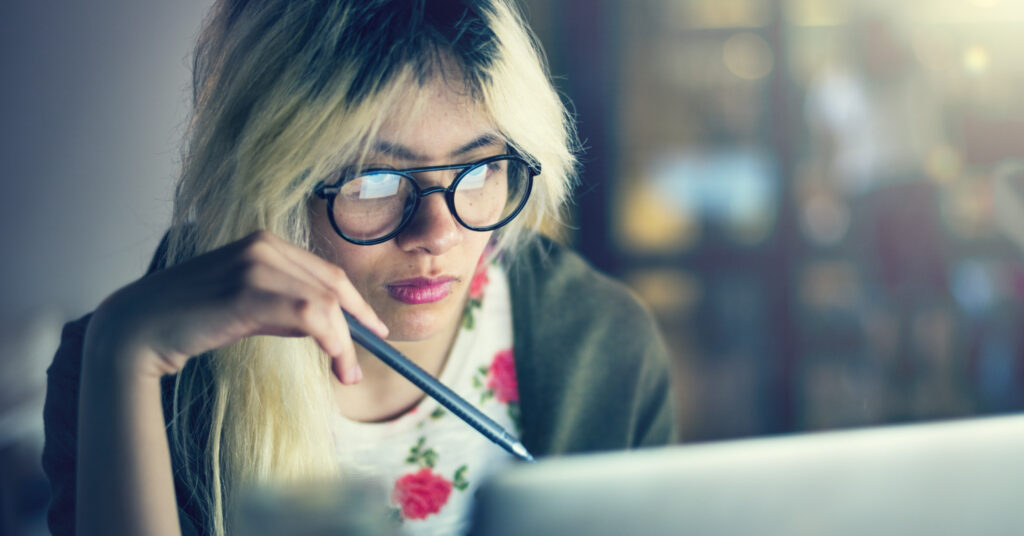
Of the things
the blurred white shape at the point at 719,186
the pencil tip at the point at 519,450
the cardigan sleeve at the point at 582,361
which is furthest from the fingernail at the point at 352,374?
the blurred white shape at the point at 719,186

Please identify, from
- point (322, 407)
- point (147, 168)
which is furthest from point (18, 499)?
point (322, 407)

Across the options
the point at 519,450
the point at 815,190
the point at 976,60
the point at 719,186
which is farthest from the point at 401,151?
the point at 976,60

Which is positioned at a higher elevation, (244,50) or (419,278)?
(244,50)

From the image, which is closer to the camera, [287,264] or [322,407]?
[287,264]

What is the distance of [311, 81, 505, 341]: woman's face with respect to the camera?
2.45 ft

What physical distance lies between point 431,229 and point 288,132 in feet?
0.58

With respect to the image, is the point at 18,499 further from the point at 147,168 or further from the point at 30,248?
the point at 147,168

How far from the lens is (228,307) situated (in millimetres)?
582

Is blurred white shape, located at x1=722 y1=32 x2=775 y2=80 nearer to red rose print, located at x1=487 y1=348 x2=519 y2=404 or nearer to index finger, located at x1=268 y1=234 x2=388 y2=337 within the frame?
red rose print, located at x1=487 y1=348 x2=519 y2=404

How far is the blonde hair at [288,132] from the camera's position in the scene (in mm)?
723

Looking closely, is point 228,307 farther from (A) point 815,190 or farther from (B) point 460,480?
(A) point 815,190

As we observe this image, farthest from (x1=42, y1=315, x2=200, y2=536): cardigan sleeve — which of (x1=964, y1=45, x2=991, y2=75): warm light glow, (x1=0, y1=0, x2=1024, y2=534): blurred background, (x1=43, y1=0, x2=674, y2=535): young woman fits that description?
(x1=964, y1=45, x2=991, y2=75): warm light glow

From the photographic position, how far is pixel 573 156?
1.02m

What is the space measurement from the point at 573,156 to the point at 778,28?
1.55 m
